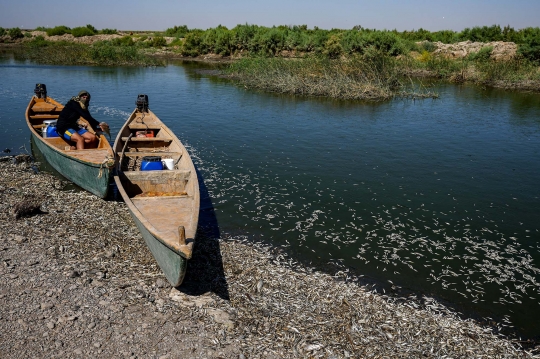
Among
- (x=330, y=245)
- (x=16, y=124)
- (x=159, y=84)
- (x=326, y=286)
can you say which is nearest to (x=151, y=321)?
(x=326, y=286)

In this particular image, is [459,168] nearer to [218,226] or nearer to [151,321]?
[218,226]

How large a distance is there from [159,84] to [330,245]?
30813 millimetres

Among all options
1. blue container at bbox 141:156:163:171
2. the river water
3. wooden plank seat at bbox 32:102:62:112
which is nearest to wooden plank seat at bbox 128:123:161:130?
the river water

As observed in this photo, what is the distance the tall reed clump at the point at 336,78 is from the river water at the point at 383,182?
6.51 feet

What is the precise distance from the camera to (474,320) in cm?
766

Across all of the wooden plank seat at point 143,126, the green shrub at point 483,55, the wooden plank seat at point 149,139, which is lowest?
the wooden plank seat at point 149,139

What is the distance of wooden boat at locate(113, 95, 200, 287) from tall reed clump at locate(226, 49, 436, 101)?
17256mm

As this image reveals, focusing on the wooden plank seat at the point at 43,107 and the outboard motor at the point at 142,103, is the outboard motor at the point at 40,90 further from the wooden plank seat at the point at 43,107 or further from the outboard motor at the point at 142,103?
the outboard motor at the point at 142,103

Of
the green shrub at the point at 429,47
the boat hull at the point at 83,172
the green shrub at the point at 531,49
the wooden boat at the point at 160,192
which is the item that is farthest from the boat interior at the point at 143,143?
the green shrub at the point at 429,47

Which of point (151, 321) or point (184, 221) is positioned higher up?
point (184, 221)

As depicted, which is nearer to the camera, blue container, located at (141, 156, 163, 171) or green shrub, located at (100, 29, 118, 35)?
blue container, located at (141, 156, 163, 171)

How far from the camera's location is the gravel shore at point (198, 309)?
6.15 meters

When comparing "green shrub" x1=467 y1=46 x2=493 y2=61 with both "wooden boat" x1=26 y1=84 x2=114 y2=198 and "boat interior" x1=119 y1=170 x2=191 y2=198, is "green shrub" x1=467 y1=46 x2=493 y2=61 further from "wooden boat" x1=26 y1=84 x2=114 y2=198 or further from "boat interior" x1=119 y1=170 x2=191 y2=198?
"wooden boat" x1=26 y1=84 x2=114 y2=198

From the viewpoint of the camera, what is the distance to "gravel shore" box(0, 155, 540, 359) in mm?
6148
